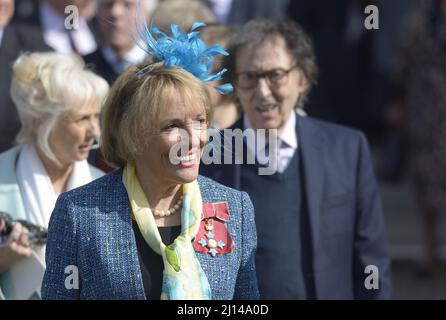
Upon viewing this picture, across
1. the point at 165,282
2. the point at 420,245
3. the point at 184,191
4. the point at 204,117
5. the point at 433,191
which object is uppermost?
the point at 204,117

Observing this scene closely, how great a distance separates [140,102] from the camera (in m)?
3.53

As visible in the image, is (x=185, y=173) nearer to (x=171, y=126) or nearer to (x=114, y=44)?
(x=171, y=126)

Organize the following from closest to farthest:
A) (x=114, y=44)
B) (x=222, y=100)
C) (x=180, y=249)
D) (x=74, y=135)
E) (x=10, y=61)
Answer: (x=180, y=249) < (x=74, y=135) < (x=222, y=100) < (x=10, y=61) < (x=114, y=44)

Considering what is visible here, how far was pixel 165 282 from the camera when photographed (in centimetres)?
346

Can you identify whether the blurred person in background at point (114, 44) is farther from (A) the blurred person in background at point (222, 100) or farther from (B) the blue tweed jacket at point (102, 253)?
(B) the blue tweed jacket at point (102, 253)

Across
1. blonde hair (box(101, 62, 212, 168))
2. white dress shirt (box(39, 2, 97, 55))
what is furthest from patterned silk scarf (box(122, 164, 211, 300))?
white dress shirt (box(39, 2, 97, 55))

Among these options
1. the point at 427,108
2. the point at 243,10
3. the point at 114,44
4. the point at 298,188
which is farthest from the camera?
the point at 427,108

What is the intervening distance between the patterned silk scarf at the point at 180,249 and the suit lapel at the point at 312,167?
1178 millimetres

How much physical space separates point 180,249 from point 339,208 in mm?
1431

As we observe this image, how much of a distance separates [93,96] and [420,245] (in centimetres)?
424

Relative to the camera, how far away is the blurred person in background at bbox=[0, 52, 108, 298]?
450 cm

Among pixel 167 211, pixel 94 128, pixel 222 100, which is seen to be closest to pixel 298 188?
pixel 222 100

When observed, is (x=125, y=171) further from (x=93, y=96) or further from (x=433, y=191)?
(x=433, y=191)

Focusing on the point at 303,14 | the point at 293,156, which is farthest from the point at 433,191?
the point at 293,156
